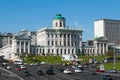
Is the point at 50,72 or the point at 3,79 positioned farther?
the point at 50,72

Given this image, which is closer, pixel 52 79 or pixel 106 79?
pixel 106 79

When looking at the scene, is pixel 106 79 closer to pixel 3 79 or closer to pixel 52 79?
pixel 52 79

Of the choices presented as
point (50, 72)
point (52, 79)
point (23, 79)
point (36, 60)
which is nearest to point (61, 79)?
point (52, 79)

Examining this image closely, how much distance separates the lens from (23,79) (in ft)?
237

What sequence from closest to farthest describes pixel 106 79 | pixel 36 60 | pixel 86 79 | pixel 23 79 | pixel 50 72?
pixel 106 79 → pixel 86 79 → pixel 23 79 → pixel 50 72 → pixel 36 60

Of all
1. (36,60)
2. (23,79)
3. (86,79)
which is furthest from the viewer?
(36,60)

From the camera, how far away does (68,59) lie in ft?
649

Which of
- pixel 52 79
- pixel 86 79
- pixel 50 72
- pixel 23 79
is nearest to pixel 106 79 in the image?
pixel 86 79

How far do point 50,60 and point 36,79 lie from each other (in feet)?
409

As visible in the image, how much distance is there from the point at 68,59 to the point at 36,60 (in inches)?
631

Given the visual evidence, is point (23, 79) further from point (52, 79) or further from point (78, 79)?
point (78, 79)

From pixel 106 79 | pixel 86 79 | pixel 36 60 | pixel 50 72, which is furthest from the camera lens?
pixel 36 60

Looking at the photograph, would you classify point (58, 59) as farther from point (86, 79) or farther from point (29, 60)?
point (86, 79)

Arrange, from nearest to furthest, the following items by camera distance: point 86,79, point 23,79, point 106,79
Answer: point 106,79
point 86,79
point 23,79
